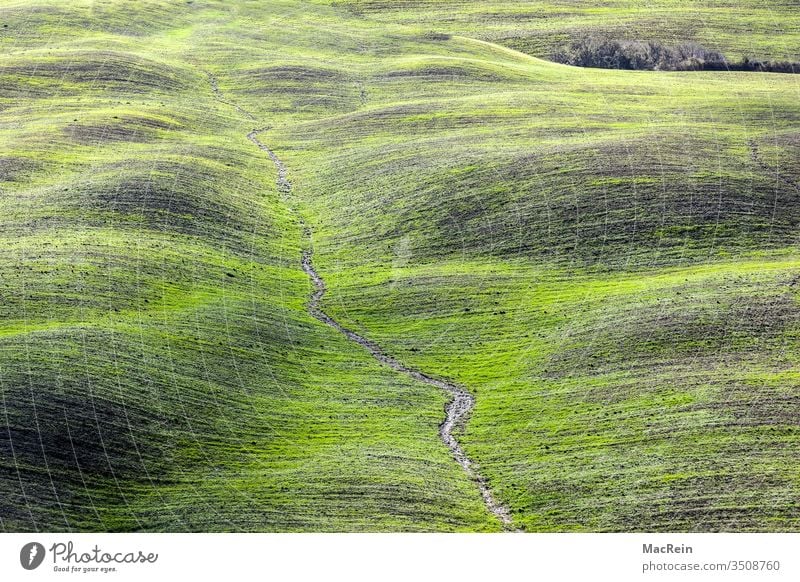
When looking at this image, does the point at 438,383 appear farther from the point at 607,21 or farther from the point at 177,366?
the point at 607,21

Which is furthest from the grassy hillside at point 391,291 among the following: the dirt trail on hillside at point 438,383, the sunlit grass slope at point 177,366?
the dirt trail on hillside at point 438,383

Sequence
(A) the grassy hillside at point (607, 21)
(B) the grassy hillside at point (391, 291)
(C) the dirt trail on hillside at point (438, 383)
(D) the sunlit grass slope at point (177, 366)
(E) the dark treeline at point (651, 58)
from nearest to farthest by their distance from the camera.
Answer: (D) the sunlit grass slope at point (177, 366), (B) the grassy hillside at point (391, 291), (C) the dirt trail on hillside at point (438, 383), (E) the dark treeline at point (651, 58), (A) the grassy hillside at point (607, 21)

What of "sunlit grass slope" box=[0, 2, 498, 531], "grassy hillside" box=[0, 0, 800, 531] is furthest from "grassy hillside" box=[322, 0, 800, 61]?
"sunlit grass slope" box=[0, 2, 498, 531]

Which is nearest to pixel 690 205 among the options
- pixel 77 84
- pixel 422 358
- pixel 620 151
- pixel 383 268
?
pixel 620 151

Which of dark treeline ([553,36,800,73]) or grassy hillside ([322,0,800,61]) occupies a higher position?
grassy hillside ([322,0,800,61])

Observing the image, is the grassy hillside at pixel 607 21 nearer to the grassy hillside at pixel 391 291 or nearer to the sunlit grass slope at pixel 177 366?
the grassy hillside at pixel 391 291

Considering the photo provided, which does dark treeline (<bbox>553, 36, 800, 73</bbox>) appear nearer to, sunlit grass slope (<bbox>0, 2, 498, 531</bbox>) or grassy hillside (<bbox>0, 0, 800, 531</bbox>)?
grassy hillside (<bbox>0, 0, 800, 531</bbox>)

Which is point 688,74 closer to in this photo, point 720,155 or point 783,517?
point 720,155
